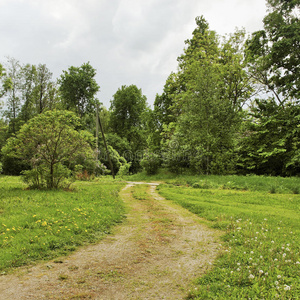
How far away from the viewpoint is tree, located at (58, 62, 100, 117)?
3262cm

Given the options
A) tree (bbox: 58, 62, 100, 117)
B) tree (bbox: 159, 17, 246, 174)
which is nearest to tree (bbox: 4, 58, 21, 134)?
tree (bbox: 58, 62, 100, 117)

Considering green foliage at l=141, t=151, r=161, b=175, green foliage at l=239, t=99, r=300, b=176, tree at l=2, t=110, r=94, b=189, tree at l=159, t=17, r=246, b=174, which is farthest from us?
green foliage at l=141, t=151, r=161, b=175

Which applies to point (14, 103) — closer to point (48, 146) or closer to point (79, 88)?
point (79, 88)

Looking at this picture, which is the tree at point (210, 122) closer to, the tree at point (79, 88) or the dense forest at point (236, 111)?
the dense forest at point (236, 111)

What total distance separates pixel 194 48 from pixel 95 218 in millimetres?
28359

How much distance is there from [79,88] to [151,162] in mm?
18408

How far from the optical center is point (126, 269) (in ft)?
11.7

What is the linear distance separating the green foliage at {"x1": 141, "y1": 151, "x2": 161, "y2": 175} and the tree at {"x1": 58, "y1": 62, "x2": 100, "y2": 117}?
1597 centimetres

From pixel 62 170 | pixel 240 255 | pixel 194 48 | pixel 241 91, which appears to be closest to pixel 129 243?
pixel 240 255

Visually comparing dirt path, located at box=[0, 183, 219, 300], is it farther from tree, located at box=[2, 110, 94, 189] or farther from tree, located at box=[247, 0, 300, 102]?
tree, located at box=[247, 0, 300, 102]

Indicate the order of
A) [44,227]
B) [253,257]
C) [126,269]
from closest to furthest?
1. [126,269]
2. [253,257]
3. [44,227]

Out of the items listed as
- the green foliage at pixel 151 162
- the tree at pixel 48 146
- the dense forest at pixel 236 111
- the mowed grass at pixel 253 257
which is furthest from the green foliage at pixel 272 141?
the tree at pixel 48 146

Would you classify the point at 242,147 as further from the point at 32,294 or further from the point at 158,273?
the point at 32,294

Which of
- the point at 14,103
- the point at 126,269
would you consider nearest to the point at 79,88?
the point at 14,103
